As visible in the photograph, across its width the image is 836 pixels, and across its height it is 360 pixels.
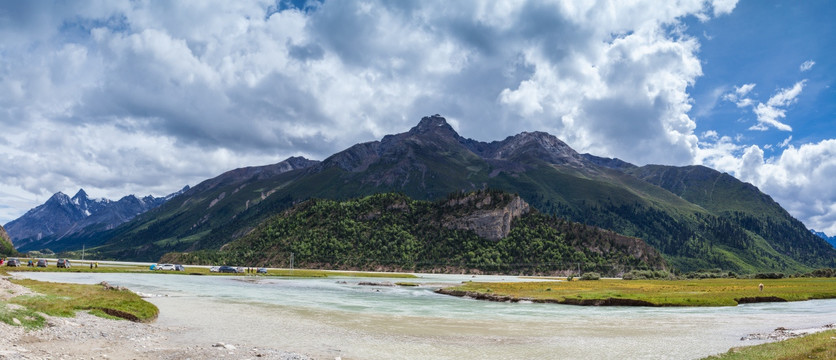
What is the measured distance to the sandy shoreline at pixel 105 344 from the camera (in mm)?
24188

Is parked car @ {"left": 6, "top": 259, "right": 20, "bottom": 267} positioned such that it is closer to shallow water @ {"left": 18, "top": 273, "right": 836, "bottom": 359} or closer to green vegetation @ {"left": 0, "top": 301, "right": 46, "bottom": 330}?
shallow water @ {"left": 18, "top": 273, "right": 836, "bottom": 359}

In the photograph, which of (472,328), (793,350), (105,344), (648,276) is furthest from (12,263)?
(648,276)

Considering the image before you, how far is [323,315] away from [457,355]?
84.5 ft

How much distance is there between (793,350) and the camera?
26938mm

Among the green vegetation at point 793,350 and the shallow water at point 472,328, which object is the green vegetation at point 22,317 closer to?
the shallow water at point 472,328

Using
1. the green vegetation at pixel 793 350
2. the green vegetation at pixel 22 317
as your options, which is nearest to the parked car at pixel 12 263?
the green vegetation at pixel 22 317

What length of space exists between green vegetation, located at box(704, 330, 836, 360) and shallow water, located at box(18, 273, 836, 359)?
3.31 meters

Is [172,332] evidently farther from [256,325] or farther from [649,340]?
[649,340]

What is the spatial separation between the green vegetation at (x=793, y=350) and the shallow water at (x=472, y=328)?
331 centimetres

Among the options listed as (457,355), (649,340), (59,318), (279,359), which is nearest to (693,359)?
(649,340)

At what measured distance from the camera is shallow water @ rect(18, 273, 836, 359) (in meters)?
33.4

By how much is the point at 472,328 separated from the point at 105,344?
29.6 metres

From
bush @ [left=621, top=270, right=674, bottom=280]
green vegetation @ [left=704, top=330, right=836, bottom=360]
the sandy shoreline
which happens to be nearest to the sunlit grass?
the sandy shoreline

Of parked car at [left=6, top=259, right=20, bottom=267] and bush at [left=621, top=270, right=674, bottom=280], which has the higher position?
parked car at [left=6, top=259, right=20, bottom=267]
